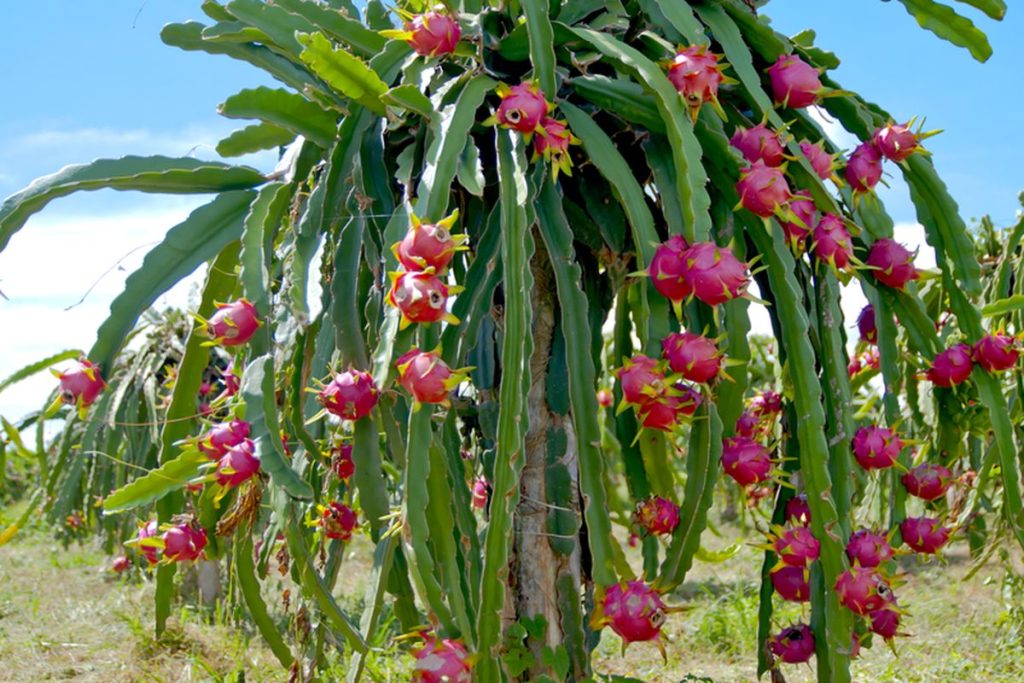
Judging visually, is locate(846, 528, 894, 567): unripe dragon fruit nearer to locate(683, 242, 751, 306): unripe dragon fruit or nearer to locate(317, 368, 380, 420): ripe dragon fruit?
locate(683, 242, 751, 306): unripe dragon fruit

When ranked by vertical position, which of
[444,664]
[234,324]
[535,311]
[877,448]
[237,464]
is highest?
[535,311]

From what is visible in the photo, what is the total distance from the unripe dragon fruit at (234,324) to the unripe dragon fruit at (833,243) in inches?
37.2

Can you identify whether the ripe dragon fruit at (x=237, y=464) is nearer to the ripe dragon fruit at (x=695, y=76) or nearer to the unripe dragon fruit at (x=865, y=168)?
the ripe dragon fruit at (x=695, y=76)

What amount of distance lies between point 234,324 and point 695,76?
83cm

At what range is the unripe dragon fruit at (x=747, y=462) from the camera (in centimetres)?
164

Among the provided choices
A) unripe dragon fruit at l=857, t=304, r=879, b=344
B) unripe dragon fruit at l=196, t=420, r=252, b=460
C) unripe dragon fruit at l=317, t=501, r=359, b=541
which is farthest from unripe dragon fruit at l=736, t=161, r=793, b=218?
unripe dragon fruit at l=317, t=501, r=359, b=541

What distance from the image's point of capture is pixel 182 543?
5.79 feet

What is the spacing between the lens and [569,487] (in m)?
1.85

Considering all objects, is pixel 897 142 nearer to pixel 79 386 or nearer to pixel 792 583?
pixel 792 583

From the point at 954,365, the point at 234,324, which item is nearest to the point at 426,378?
the point at 234,324

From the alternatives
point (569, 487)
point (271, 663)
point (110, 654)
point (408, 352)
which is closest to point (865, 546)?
point (569, 487)

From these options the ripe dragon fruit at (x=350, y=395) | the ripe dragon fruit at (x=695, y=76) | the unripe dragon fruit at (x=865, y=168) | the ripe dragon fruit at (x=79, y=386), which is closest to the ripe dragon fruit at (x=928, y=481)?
the unripe dragon fruit at (x=865, y=168)

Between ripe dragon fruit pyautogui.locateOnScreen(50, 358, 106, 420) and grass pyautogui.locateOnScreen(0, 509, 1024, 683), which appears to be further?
grass pyautogui.locateOnScreen(0, 509, 1024, 683)

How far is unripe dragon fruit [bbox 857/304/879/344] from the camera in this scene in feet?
6.48
